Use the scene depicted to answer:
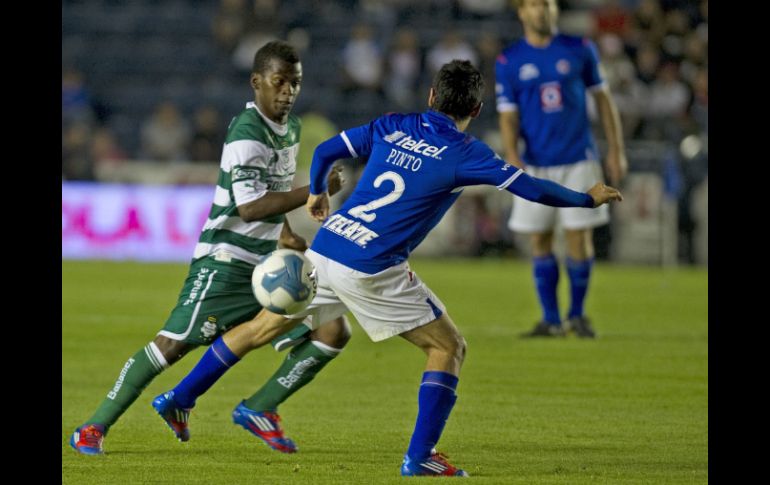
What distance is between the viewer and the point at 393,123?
6.37 metres

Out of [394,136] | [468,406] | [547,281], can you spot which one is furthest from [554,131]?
[394,136]

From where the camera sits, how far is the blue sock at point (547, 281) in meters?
11.2

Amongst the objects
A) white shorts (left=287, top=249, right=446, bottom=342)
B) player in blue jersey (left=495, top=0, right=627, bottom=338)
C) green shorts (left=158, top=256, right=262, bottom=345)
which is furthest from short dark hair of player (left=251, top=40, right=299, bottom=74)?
player in blue jersey (left=495, top=0, right=627, bottom=338)

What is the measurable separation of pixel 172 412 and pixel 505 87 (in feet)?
18.0

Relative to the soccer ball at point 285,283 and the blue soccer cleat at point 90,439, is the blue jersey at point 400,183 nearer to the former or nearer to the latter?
the soccer ball at point 285,283

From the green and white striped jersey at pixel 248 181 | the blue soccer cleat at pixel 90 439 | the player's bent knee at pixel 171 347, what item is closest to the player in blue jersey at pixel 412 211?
the green and white striped jersey at pixel 248 181

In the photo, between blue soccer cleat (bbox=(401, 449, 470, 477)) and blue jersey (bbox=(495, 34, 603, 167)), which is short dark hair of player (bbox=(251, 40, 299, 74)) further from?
blue jersey (bbox=(495, 34, 603, 167))

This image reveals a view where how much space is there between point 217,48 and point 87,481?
18.5m

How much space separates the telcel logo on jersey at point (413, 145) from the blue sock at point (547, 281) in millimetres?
5079

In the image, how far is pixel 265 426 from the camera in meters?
6.84

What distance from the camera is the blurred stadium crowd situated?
20.7 meters

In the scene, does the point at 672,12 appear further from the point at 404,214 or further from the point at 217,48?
the point at 404,214

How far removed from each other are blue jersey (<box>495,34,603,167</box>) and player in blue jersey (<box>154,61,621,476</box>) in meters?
4.97

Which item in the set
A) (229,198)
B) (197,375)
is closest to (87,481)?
(197,375)
